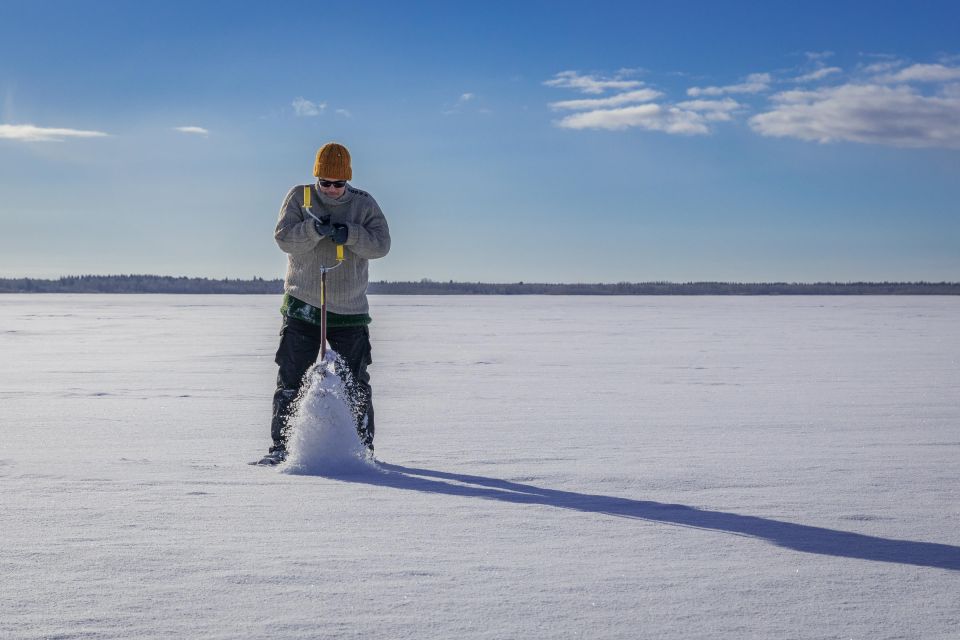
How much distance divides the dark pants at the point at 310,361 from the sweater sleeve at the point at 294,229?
16.0 inches

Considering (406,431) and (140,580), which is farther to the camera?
(406,431)

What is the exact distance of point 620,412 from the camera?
634 cm

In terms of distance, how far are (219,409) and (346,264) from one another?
2382 millimetres

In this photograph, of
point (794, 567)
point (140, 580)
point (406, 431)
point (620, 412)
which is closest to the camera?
point (140, 580)

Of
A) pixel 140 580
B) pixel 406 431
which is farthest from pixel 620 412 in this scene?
pixel 140 580

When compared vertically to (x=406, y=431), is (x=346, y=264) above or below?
above

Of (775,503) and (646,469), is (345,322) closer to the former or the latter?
(646,469)

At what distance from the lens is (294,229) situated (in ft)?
14.7

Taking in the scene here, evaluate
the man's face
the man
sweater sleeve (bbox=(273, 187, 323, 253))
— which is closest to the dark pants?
the man

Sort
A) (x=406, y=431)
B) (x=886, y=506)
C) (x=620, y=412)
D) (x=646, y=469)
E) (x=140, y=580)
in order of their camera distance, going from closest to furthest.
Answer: (x=140, y=580)
(x=886, y=506)
(x=646, y=469)
(x=406, y=431)
(x=620, y=412)

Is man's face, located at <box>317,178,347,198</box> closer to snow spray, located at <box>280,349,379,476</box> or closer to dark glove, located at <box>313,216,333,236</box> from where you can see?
dark glove, located at <box>313,216,333,236</box>

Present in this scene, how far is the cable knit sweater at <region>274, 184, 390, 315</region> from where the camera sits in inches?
180

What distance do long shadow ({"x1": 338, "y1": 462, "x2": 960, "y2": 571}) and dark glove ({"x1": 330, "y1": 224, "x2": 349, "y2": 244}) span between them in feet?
3.64

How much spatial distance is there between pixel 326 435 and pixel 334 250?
3.11 feet
